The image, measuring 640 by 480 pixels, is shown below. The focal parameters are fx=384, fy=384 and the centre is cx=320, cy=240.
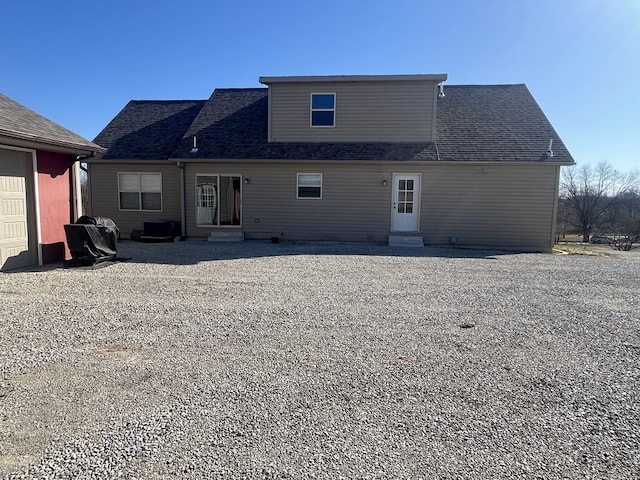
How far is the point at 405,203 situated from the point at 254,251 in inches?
200

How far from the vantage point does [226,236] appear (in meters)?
12.6

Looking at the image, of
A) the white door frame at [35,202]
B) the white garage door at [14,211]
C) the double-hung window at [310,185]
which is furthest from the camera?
the double-hung window at [310,185]

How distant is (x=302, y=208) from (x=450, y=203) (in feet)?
15.3

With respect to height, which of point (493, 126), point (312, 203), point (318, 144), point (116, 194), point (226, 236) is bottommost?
point (226, 236)

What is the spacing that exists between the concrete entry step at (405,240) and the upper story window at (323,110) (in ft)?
13.8

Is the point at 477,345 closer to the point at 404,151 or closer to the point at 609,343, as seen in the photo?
the point at 609,343

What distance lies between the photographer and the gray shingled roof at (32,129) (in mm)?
6772

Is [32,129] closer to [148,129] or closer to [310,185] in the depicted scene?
[310,185]

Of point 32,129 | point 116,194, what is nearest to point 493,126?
point 32,129

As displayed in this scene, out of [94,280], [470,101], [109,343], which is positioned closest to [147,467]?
[109,343]

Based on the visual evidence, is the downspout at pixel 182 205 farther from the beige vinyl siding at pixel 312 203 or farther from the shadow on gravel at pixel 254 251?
the shadow on gravel at pixel 254 251

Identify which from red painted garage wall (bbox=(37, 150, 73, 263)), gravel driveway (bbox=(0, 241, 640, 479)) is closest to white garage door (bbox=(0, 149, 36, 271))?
red painted garage wall (bbox=(37, 150, 73, 263))

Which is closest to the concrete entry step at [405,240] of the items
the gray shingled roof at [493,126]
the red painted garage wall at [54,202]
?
the gray shingled roof at [493,126]

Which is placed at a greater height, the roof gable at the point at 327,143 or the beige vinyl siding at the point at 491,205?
the roof gable at the point at 327,143
